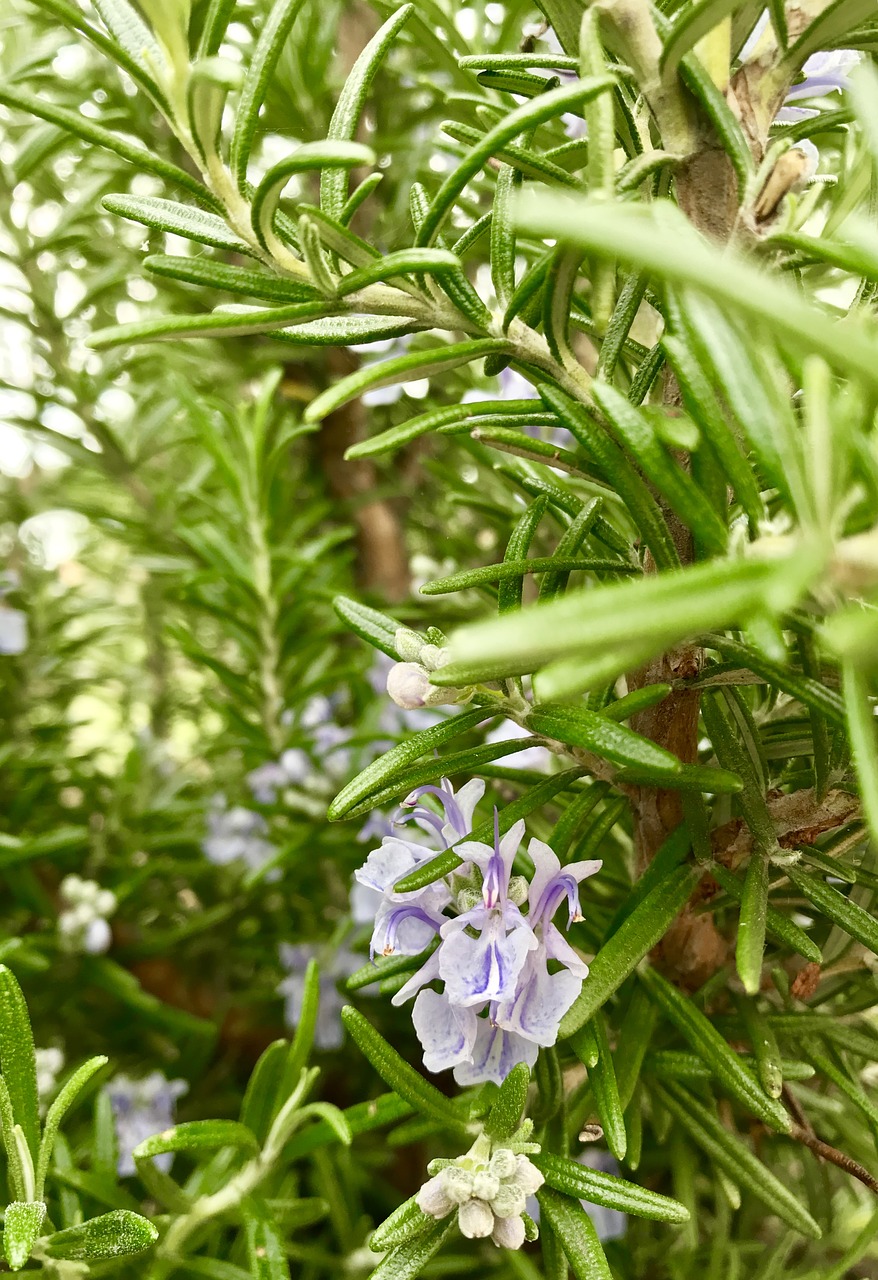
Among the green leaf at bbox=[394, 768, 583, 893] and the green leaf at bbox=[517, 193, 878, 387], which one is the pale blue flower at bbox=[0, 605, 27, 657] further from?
the green leaf at bbox=[517, 193, 878, 387]

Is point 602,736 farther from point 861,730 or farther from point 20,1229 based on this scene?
point 20,1229

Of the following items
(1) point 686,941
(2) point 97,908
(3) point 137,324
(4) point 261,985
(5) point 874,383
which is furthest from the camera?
(4) point 261,985

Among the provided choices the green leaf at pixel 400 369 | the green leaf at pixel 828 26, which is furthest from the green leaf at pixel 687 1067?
the green leaf at pixel 828 26

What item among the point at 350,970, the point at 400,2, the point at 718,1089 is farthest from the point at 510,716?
the point at 350,970

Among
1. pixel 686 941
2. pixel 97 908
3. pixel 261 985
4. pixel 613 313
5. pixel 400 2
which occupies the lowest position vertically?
pixel 261 985

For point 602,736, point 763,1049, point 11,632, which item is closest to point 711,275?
point 602,736

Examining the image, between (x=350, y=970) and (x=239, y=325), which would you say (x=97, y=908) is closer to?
(x=350, y=970)
